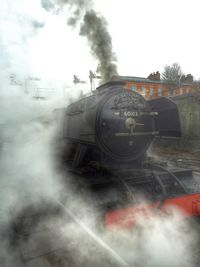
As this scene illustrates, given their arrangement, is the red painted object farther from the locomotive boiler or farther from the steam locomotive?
the locomotive boiler

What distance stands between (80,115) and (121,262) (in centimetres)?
233

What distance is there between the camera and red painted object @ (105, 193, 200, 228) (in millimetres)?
2668

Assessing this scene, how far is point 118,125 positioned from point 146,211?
4.21 feet

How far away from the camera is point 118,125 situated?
3.38m

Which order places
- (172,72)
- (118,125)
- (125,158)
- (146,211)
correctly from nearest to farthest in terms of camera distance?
(146,211), (118,125), (125,158), (172,72)

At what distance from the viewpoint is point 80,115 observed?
3875 millimetres

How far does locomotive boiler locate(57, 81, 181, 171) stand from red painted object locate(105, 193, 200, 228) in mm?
887

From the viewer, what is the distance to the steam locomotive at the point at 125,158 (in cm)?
296

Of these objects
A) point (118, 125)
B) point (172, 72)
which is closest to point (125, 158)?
point (118, 125)

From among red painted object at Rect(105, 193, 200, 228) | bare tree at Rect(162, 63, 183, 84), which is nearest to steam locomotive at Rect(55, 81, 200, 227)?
red painted object at Rect(105, 193, 200, 228)

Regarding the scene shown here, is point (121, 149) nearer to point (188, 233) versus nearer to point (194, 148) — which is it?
point (188, 233)

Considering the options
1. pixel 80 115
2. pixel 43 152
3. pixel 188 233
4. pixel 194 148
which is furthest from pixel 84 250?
pixel 194 148

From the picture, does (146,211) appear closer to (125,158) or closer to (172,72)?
(125,158)

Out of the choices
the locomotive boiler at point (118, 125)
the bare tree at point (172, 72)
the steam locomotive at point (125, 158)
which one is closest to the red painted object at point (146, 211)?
the steam locomotive at point (125, 158)
